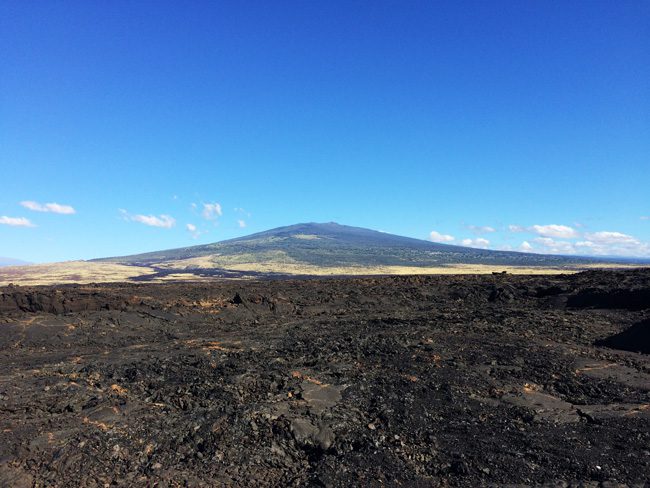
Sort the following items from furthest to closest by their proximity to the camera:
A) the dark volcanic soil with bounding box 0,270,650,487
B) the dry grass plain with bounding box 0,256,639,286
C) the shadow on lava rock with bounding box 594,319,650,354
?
the dry grass plain with bounding box 0,256,639,286
the shadow on lava rock with bounding box 594,319,650,354
the dark volcanic soil with bounding box 0,270,650,487

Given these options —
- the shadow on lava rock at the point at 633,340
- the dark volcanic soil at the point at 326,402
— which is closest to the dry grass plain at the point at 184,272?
the dark volcanic soil at the point at 326,402

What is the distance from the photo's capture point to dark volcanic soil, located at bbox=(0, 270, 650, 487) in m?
6.91

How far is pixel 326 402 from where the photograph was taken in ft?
30.9

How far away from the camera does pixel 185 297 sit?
984 inches

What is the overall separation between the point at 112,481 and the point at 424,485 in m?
4.99

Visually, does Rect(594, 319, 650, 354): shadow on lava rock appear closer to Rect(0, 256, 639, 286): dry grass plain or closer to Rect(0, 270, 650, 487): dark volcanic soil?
Rect(0, 270, 650, 487): dark volcanic soil

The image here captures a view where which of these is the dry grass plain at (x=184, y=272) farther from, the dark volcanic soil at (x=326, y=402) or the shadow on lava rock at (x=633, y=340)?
the shadow on lava rock at (x=633, y=340)

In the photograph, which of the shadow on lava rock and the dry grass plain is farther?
the dry grass plain

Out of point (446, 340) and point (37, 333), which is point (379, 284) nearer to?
point (446, 340)

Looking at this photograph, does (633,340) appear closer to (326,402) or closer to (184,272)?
(326,402)

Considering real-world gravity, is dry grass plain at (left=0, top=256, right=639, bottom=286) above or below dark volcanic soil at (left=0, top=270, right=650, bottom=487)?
above

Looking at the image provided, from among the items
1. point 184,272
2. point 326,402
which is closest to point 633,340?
point 326,402

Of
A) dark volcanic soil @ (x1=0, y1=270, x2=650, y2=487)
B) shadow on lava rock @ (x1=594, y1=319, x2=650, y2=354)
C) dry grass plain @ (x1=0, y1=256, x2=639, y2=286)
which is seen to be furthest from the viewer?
dry grass plain @ (x1=0, y1=256, x2=639, y2=286)

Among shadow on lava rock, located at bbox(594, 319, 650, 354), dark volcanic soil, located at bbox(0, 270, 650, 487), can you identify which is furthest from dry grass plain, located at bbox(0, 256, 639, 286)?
shadow on lava rock, located at bbox(594, 319, 650, 354)
